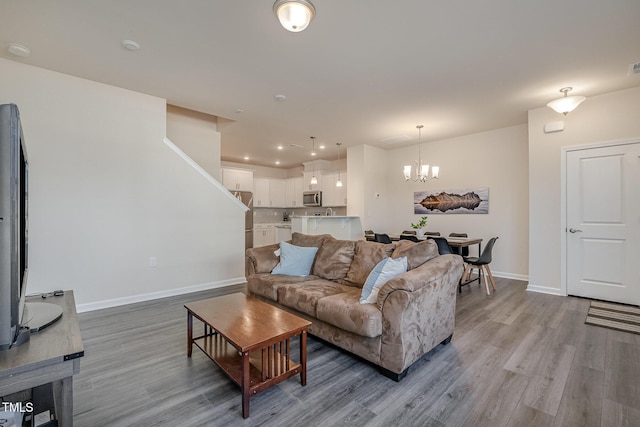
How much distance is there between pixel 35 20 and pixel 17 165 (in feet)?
7.09

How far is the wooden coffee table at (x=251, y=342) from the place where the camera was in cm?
170

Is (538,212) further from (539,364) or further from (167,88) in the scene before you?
(167,88)

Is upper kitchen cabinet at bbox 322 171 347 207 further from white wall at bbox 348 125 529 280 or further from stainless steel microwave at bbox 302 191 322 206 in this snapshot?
white wall at bbox 348 125 529 280

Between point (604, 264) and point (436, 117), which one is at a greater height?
point (436, 117)

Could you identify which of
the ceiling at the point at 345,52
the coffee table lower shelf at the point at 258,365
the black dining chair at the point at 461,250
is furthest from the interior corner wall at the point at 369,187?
the coffee table lower shelf at the point at 258,365

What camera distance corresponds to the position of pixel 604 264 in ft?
12.5

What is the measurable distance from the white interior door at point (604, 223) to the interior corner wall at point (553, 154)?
0.14 metres

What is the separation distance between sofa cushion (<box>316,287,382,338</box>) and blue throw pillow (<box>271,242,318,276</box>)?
950mm

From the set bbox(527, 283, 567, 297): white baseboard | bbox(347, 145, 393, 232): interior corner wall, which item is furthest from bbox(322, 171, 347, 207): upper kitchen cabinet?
bbox(527, 283, 567, 297): white baseboard

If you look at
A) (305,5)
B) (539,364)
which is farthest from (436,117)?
(539,364)

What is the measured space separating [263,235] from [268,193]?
1310 mm

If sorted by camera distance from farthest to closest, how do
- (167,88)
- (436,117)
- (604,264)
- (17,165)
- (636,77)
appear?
(436,117) → (604,264) → (167,88) → (636,77) → (17,165)

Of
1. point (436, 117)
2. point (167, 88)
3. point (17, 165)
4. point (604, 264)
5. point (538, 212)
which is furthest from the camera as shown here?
point (436, 117)

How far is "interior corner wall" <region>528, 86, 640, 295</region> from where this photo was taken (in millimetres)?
3713
